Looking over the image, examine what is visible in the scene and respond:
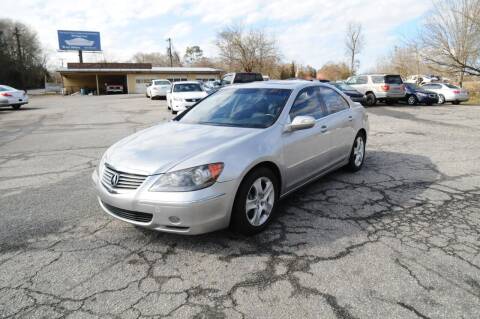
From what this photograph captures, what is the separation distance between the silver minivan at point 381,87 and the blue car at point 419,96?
Answer: 137 cm

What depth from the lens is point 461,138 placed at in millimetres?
9312

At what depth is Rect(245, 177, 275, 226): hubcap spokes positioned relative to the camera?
3.45 metres

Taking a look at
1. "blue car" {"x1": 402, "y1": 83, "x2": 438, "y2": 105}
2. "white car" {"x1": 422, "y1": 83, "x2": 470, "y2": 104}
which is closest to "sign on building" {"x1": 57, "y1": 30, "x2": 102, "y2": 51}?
"blue car" {"x1": 402, "y1": 83, "x2": 438, "y2": 105}

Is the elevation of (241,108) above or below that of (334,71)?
below

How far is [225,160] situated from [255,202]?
0.62m

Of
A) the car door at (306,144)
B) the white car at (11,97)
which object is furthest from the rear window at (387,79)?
the white car at (11,97)

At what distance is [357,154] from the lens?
5797 millimetres

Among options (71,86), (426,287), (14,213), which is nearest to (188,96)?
(14,213)

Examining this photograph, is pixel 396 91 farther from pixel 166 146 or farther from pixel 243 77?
pixel 166 146

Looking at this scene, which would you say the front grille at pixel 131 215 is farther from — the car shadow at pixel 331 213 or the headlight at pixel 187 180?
the car shadow at pixel 331 213

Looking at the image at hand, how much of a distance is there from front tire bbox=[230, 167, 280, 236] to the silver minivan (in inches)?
696

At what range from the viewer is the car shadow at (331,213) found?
336cm

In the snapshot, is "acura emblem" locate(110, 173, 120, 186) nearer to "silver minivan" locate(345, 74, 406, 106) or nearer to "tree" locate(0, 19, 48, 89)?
"silver minivan" locate(345, 74, 406, 106)

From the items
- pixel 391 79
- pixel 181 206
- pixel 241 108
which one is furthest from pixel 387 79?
pixel 181 206
